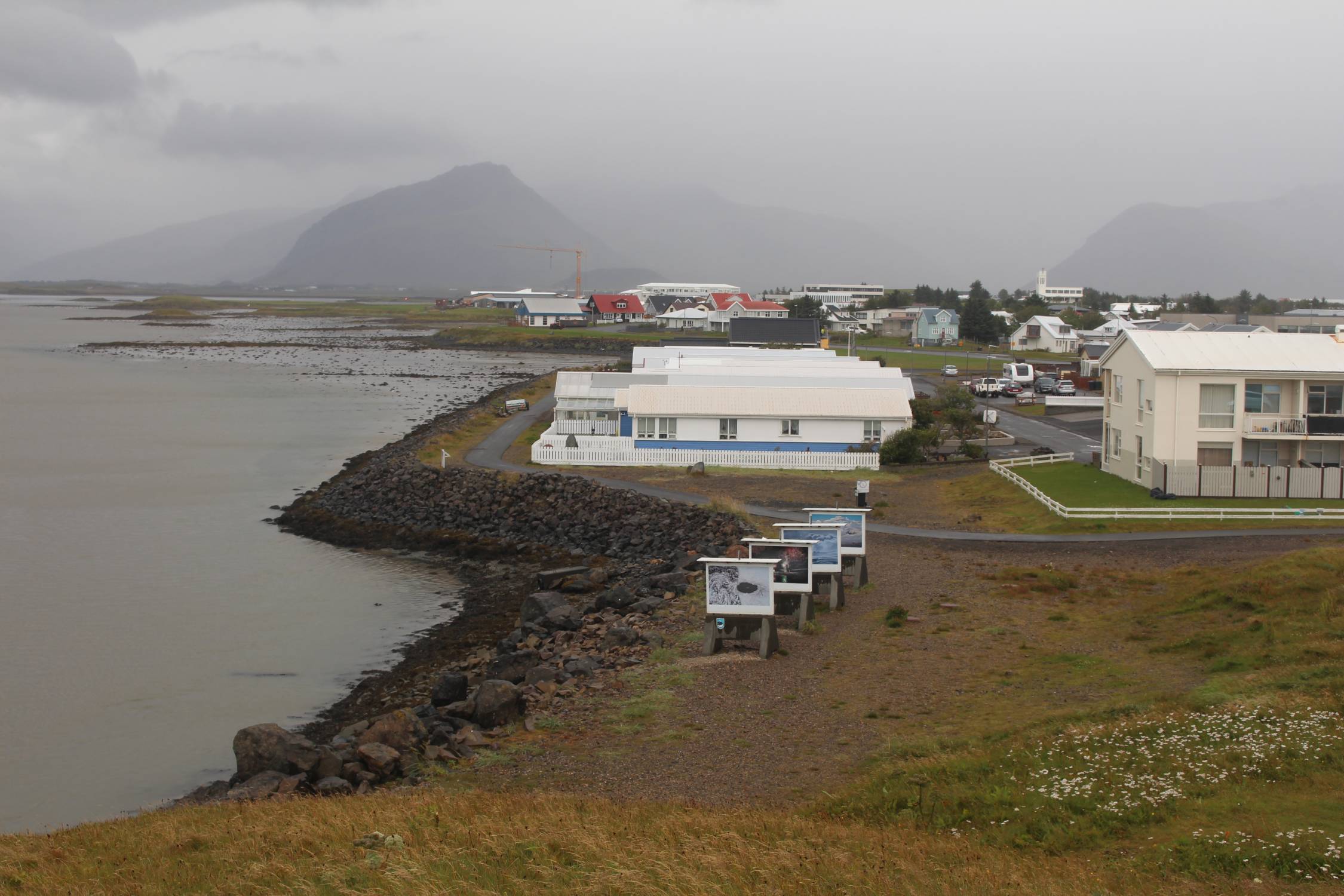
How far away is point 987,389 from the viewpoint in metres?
66.4

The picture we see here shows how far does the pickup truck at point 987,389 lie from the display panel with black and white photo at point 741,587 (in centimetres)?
5012

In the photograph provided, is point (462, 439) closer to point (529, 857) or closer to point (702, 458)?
point (702, 458)

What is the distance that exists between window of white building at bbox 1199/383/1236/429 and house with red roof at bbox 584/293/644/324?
470ft

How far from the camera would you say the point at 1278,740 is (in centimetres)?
1230

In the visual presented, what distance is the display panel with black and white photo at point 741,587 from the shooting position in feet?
62.0

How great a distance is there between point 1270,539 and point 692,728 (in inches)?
708

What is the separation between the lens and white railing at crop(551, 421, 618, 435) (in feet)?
158

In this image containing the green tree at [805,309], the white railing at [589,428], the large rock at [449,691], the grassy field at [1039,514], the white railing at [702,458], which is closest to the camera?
the large rock at [449,691]

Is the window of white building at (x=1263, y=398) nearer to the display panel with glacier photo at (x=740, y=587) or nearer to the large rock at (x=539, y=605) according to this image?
the display panel with glacier photo at (x=740, y=587)

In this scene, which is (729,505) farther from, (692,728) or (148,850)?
(148,850)

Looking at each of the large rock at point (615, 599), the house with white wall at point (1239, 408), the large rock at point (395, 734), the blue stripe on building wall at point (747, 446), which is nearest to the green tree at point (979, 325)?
the blue stripe on building wall at point (747, 446)

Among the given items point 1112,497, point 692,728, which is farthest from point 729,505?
point 692,728

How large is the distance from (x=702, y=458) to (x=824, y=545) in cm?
2085

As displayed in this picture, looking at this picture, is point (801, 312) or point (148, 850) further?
point (801, 312)
